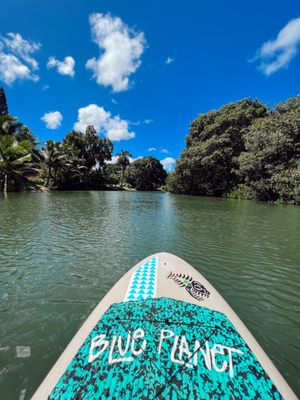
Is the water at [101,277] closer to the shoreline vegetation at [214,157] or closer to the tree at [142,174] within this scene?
the shoreline vegetation at [214,157]

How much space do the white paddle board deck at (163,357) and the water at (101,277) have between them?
70cm

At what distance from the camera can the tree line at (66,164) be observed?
26.9m

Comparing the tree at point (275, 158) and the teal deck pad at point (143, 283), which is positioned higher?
the tree at point (275, 158)

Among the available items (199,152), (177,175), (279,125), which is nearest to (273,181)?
(279,125)

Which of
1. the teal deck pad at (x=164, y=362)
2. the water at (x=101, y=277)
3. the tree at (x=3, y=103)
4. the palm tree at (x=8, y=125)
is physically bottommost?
the water at (x=101, y=277)

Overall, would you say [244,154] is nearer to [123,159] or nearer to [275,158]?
[275,158]

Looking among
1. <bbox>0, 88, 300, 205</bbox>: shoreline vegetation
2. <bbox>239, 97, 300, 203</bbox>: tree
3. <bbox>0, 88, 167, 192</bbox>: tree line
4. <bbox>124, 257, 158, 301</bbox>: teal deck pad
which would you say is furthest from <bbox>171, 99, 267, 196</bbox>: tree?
<bbox>124, 257, 158, 301</bbox>: teal deck pad

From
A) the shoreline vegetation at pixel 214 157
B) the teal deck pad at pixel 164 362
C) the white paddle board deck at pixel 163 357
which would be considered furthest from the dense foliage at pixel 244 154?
the teal deck pad at pixel 164 362

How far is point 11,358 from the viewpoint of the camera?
2451 mm

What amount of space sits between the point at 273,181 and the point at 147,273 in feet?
82.7

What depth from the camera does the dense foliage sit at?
23797mm

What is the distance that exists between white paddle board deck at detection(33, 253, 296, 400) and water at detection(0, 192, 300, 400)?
0.70 metres

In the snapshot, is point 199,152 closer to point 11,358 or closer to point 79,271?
point 79,271

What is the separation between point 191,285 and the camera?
3180 mm
